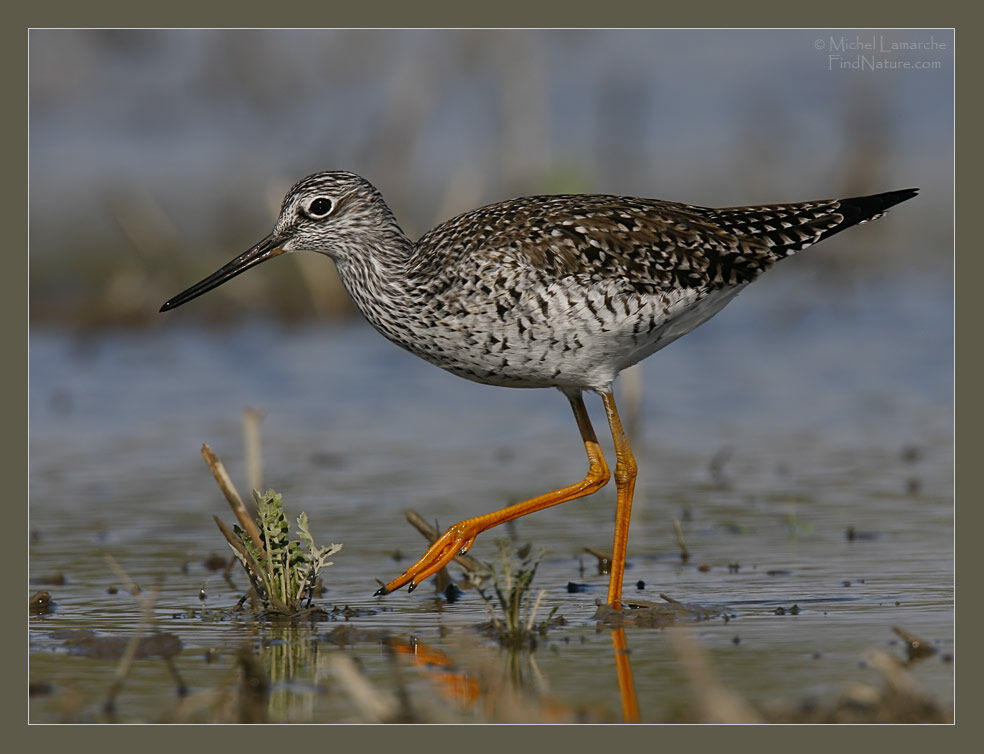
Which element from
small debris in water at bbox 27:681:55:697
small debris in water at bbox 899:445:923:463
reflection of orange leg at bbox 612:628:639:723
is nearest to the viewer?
reflection of orange leg at bbox 612:628:639:723

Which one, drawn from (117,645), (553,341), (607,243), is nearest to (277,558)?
(117,645)

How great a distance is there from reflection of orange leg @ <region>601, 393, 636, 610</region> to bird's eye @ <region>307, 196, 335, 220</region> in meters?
2.27

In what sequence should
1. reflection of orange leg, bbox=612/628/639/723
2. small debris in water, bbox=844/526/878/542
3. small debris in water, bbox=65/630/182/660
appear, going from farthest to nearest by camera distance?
small debris in water, bbox=844/526/878/542 < small debris in water, bbox=65/630/182/660 < reflection of orange leg, bbox=612/628/639/723

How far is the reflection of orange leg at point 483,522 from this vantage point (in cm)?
1012

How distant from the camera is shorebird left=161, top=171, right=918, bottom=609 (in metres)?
10.0

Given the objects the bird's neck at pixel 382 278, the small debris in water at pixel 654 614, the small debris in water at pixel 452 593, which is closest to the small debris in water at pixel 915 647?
the small debris in water at pixel 654 614

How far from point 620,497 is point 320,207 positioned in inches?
114

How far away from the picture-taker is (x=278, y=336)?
18.5 meters

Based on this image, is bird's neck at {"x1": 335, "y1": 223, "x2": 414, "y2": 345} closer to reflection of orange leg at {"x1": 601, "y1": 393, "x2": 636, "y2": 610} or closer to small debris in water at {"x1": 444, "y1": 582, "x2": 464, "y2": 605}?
reflection of orange leg at {"x1": 601, "y1": 393, "x2": 636, "y2": 610}

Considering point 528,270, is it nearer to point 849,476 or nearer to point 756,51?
point 849,476

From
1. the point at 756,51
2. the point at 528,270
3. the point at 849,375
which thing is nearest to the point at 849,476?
the point at 849,375

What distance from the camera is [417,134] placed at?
2100 centimetres

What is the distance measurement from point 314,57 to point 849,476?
1320 centimetres

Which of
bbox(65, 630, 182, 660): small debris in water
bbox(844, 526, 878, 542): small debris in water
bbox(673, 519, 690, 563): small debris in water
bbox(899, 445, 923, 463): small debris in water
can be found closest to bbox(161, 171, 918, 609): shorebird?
bbox(673, 519, 690, 563): small debris in water
